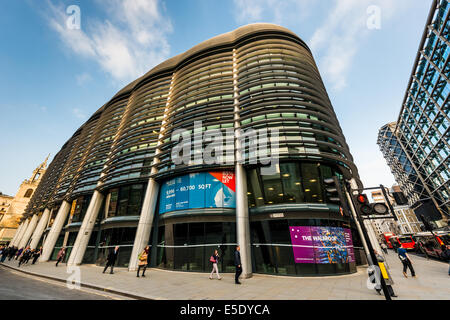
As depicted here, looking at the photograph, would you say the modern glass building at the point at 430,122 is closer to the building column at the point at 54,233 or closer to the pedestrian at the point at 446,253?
the pedestrian at the point at 446,253

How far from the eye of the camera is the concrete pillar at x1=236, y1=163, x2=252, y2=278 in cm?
1243

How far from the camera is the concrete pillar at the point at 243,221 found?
1243 cm

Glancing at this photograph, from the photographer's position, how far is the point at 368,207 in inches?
223

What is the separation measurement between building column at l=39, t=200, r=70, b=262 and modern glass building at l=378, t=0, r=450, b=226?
62.2 metres

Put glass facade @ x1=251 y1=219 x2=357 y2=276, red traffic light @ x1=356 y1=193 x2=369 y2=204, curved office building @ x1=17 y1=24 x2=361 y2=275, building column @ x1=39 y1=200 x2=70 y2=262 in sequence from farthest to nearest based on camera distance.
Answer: building column @ x1=39 y1=200 x2=70 y2=262
curved office building @ x1=17 y1=24 x2=361 y2=275
glass facade @ x1=251 y1=219 x2=357 y2=276
red traffic light @ x1=356 y1=193 x2=369 y2=204

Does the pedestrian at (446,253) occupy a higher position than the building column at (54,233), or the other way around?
the building column at (54,233)

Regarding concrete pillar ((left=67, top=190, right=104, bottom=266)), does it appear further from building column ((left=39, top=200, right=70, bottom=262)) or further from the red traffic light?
the red traffic light

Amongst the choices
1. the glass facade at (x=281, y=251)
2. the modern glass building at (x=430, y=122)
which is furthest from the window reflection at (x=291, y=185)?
the modern glass building at (x=430, y=122)

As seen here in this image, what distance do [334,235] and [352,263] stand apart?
2325 millimetres

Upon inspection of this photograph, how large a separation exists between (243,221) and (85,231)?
19.5 m

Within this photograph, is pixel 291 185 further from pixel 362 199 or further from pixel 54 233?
pixel 54 233

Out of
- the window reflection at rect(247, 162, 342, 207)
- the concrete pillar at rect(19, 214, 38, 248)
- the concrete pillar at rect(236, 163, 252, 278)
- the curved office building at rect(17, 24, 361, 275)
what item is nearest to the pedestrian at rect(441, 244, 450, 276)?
the curved office building at rect(17, 24, 361, 275)

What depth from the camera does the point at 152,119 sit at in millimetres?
24016

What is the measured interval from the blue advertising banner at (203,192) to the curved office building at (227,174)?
9 centimetres
